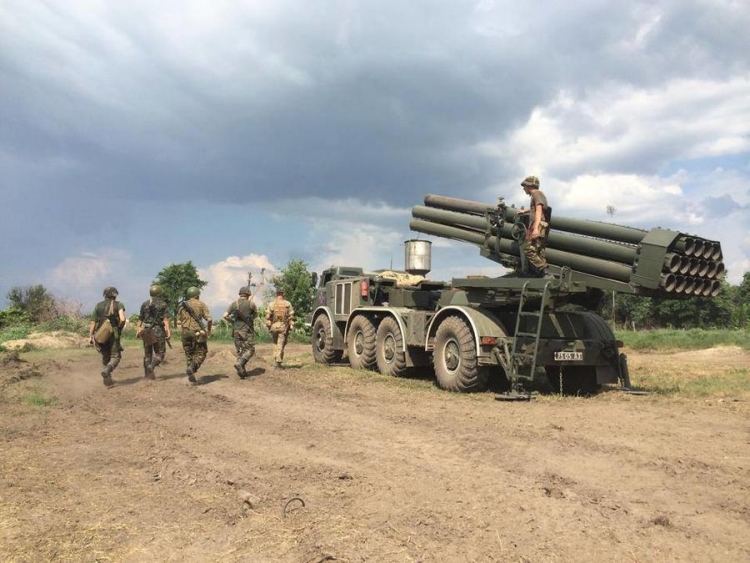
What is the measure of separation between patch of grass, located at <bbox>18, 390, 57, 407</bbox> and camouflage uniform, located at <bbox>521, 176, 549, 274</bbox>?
7.69 meters

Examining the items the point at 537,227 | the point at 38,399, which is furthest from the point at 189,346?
the point at 537,227

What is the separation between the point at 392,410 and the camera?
26.5ft

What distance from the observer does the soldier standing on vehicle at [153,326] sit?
11602 mm

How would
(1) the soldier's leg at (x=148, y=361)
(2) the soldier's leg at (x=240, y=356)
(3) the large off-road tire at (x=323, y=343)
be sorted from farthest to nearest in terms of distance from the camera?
(3) the large off-road tire at (x=323, y=343) → (2) the soldier's leg at (x=240, y=356) → (1) the soldier's leg at (x=148, y=361)

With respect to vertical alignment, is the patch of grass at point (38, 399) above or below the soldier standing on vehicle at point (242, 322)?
below

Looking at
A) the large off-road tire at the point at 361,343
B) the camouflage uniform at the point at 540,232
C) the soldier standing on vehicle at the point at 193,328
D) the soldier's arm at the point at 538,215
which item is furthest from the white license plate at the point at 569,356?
the soldier standing on vehicle at the point at 193,328

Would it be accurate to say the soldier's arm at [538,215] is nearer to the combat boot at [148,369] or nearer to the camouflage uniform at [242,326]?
the camouflage uniform at [242,326]

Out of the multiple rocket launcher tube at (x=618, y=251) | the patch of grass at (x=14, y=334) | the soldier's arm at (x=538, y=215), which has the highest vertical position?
the soldier's arm at (x=538, y=215)

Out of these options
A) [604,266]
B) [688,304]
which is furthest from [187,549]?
[688,304]

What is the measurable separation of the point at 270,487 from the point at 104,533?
4.19ft

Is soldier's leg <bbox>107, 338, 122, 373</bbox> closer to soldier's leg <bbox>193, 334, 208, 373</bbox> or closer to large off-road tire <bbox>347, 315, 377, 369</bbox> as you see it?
soldier's leg <bbox>193, 334, 208, 373</bbox>

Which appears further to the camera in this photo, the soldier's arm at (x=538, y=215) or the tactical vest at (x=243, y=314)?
the tactical vest at (x=243, y=314)

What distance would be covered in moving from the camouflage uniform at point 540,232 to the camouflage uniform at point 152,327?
23.7ft

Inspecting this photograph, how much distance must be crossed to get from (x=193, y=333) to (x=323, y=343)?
4534 millimetres
